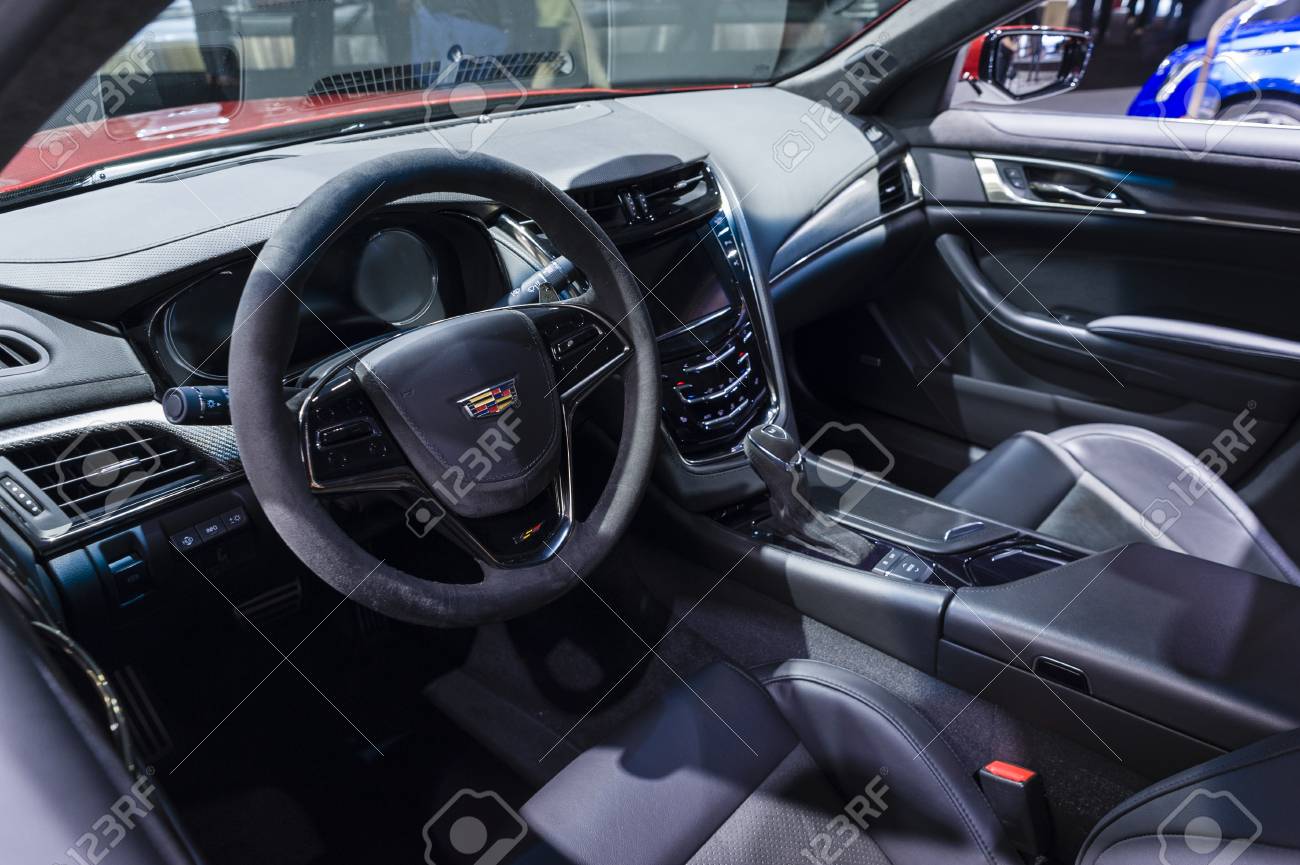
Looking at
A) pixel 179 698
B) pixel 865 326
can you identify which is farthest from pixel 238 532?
pixel 865 326

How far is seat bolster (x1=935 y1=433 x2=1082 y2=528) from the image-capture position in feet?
5.49

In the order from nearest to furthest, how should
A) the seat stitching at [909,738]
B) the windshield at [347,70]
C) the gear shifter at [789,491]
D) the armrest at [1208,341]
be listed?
the seat stitching at [909,738], the windshield at [347,70], the gear shifter at [789,491], the armrest at [1208,341]

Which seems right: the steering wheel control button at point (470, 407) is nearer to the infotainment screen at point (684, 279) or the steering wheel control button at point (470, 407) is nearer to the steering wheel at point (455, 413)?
the steering wheel at point (455, 413)

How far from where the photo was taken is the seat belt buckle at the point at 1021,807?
1.10m

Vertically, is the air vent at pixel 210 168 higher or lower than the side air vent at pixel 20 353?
higher

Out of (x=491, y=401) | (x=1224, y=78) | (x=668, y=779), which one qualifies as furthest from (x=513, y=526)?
(x=1224, y=78)

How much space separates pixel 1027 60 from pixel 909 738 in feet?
6.02

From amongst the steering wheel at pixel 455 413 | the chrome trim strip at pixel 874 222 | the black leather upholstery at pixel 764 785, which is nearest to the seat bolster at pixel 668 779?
the black leather upholstery at pixel 764 785

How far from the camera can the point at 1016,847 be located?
110 cm

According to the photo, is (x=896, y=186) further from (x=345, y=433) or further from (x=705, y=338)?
(x=345, y=433)

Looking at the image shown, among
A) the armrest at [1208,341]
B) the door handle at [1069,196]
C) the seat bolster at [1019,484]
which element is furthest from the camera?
the door handle at [1069,196]

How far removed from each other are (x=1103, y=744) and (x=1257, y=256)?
3.89 feet

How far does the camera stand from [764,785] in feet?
3.66

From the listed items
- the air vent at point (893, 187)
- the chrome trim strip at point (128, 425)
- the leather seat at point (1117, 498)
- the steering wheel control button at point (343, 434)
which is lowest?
the leather seat at point (1117, 498)
